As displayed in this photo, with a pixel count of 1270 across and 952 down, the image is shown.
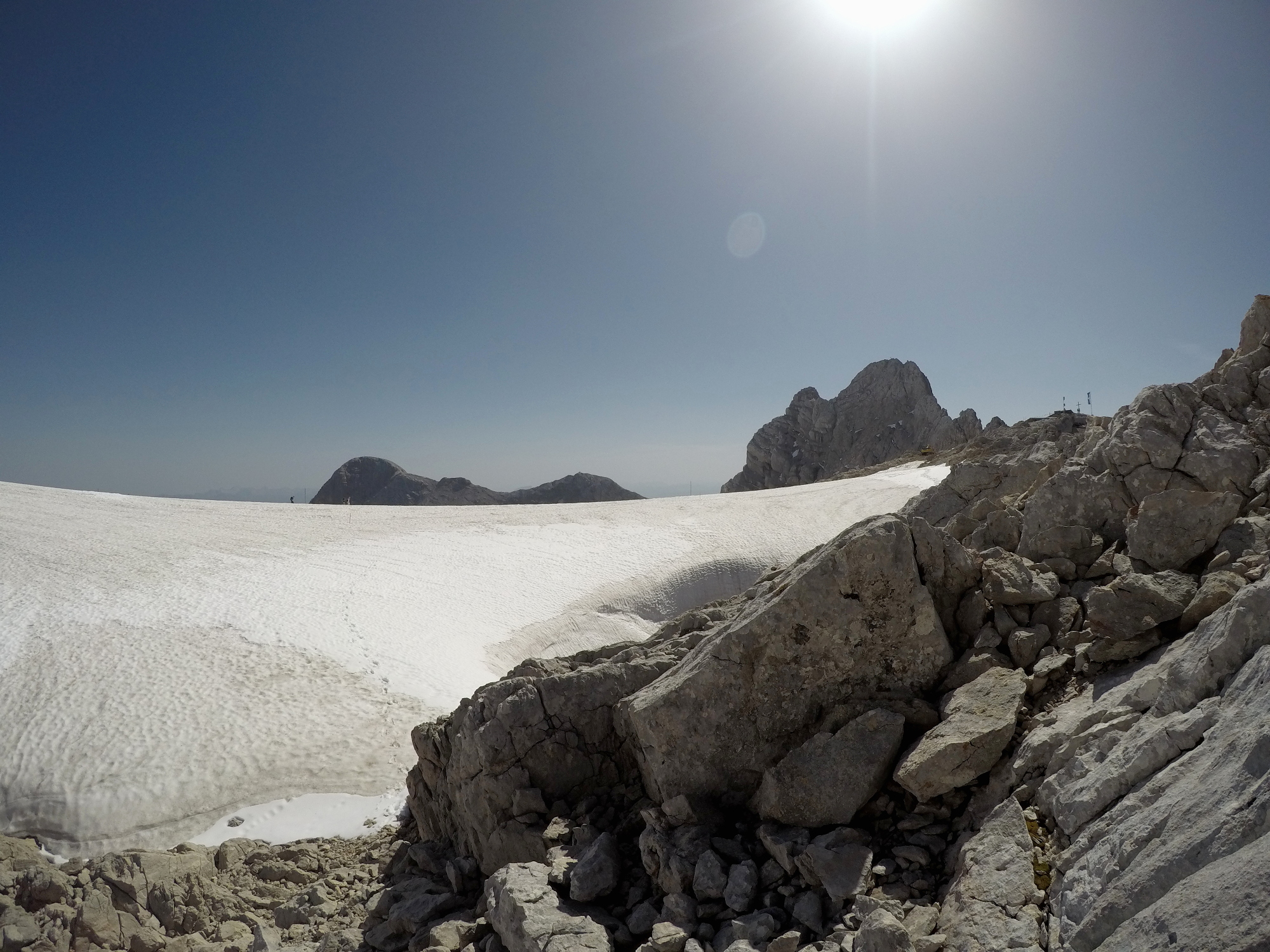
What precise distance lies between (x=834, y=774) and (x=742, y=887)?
0.98 metres

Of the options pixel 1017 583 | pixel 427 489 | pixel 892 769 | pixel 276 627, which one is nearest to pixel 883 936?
pixel 892 769

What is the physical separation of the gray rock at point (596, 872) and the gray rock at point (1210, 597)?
14.0 feet

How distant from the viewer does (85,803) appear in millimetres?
9836

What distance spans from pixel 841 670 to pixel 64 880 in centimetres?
916

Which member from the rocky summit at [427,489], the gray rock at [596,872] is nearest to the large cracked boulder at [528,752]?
the gray rock at [596,872]

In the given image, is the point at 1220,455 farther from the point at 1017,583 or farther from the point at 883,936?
the point at 883,936

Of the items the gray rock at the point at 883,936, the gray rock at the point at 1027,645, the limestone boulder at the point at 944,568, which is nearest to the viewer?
the gray rock at the point at 883,936

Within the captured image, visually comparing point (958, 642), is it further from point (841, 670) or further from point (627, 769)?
point (627, 769)

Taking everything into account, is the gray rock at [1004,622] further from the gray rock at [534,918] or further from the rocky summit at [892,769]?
the gray rock at [534,918]

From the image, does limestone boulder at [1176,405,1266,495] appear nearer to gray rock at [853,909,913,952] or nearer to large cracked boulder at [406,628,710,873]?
gray rock at [853,909,913,952]

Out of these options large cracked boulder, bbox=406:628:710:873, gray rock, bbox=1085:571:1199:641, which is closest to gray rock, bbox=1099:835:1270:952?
gray rock, bbox=1085:571:1199:641

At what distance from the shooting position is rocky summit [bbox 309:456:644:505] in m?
88.0

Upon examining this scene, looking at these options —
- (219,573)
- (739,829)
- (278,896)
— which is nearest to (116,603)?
(219,573)

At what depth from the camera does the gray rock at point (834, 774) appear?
14.7ft
